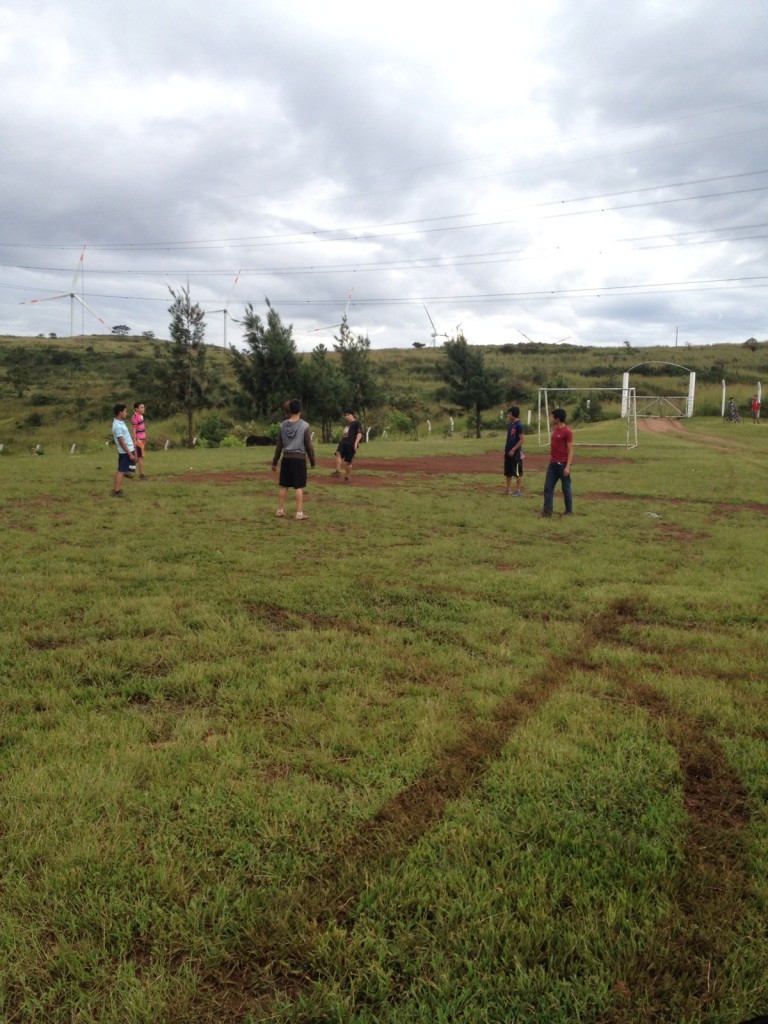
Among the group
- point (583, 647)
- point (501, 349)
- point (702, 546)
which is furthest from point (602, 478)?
point (501, 349)

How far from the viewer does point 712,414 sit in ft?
159

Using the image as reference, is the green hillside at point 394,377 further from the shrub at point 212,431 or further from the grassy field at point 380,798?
the grassy field at point 380,798

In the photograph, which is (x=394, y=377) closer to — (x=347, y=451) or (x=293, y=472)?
(x=347, y=451)

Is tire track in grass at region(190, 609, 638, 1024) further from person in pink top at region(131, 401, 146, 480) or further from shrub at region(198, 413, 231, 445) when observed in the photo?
shrub at region(198, 413, 231, 445)

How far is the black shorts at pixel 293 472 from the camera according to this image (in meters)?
11.1

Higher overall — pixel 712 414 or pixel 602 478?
pixel 712 414

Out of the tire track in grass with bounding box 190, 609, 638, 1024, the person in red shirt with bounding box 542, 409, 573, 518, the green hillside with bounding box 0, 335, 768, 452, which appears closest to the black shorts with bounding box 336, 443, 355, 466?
the person in red shirt with bounding box 542, 409, 573, 518

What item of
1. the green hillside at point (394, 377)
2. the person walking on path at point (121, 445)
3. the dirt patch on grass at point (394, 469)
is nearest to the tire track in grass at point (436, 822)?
the person walking on path at point (121, 445)

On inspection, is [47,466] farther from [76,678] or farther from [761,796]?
[761,796]

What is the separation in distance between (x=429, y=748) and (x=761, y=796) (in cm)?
161

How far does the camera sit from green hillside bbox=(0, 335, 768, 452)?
46.4 m

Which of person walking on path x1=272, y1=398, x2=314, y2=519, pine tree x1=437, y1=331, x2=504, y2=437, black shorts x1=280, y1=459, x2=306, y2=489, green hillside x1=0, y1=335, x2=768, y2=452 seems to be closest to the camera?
person walking on path x1=272, y1=398, x2=314, y2=519

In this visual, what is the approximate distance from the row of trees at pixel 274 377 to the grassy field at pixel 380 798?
28996 mm

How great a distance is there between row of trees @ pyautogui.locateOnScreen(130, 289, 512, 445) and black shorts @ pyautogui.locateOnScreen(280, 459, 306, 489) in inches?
951
